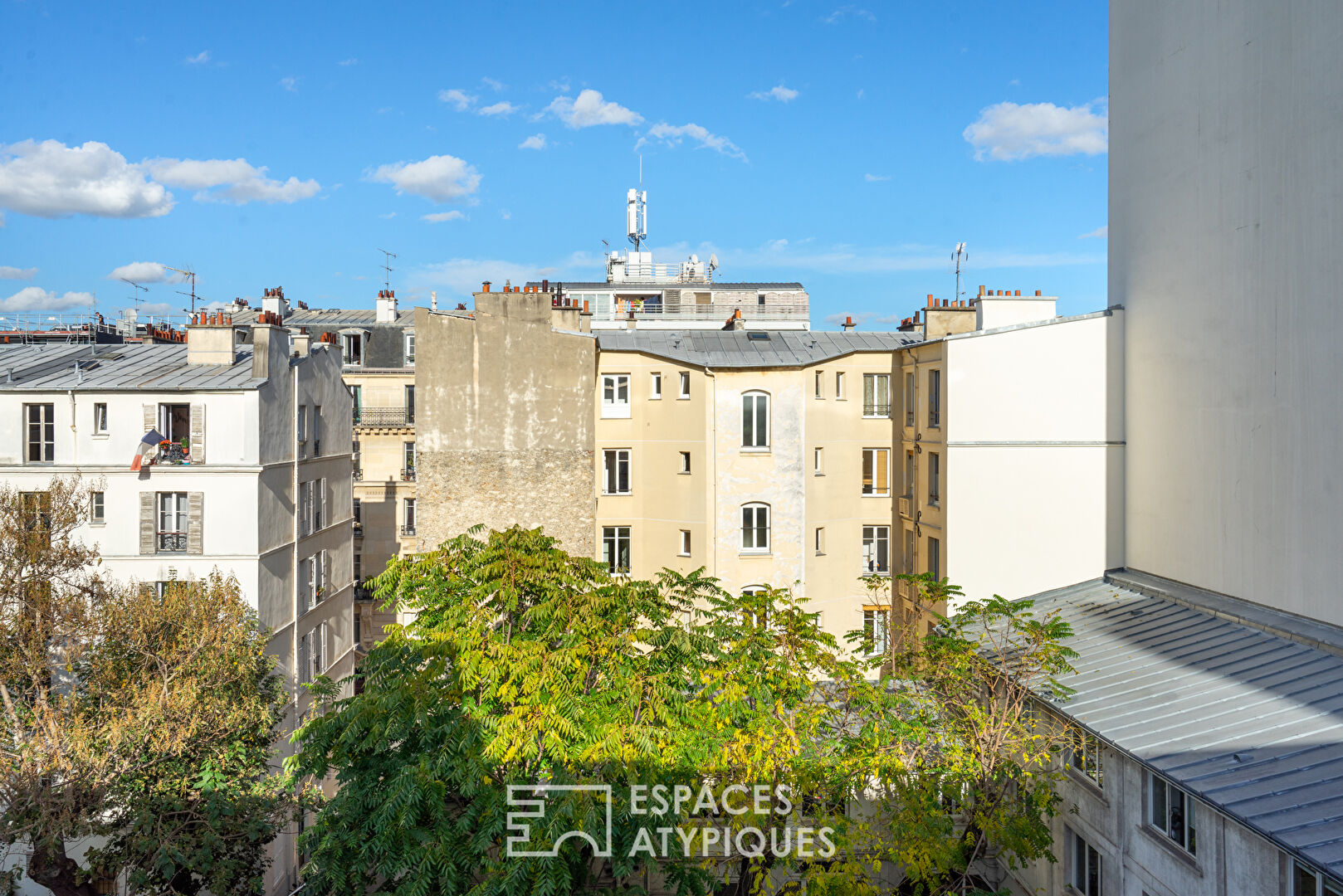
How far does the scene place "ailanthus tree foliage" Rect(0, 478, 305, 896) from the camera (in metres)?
17.8

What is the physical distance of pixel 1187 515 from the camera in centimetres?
1927

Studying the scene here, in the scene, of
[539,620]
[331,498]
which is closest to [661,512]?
[331,498]

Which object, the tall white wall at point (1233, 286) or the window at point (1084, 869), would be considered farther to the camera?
the window at point (1084, 869)

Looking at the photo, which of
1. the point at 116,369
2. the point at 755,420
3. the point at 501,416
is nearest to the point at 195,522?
the point at 116,369

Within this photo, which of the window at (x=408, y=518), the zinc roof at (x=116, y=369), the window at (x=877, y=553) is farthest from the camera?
the window at (x=408, y=518)

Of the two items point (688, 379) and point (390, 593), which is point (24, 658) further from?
point (688, 379)

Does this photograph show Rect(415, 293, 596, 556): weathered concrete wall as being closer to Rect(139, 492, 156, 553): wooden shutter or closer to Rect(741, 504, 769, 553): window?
Rect(741, 504, 769, 553): window

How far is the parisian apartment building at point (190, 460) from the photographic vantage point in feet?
79.4

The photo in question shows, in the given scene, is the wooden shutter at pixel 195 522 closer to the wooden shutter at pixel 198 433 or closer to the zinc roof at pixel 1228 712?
the wooden shutter at pixel 198 433

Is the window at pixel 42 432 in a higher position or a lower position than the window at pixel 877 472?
higher

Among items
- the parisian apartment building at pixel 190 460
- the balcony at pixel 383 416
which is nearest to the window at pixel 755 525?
the parisian apartment building at pixel 190 460

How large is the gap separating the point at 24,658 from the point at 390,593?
9.89 meters

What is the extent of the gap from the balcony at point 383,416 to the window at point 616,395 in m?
15.2

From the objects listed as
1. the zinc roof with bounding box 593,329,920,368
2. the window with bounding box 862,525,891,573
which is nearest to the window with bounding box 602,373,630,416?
the zinc roof with bounding box 593,329,920,368
